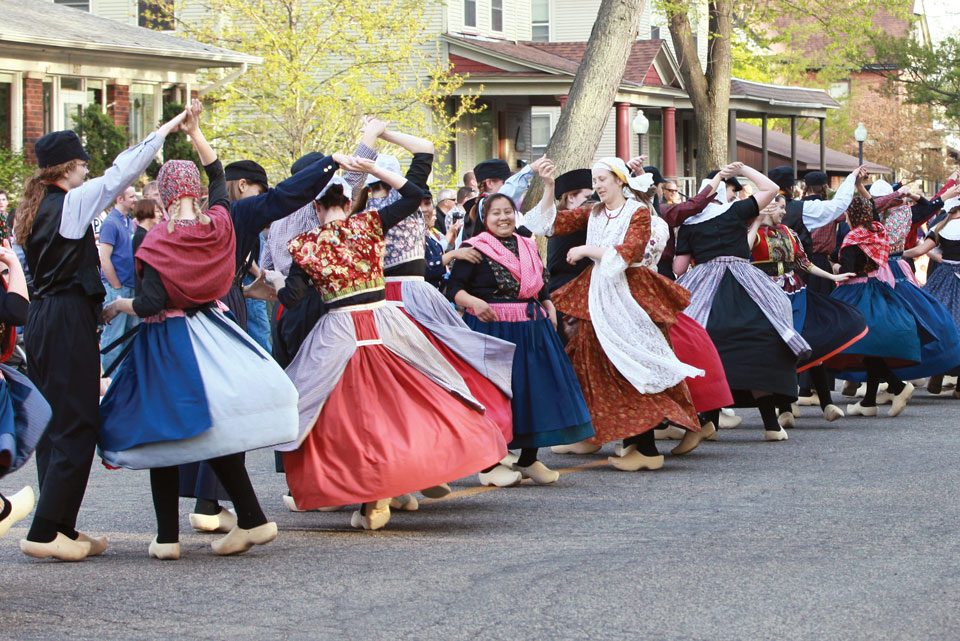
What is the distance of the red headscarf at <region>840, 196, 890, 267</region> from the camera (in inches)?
516

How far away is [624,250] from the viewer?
9539 mm

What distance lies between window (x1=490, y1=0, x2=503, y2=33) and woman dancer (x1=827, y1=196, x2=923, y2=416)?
77.5 ft

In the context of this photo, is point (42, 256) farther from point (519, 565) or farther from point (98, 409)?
point (519, 565)

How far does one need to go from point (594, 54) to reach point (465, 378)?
883 cm

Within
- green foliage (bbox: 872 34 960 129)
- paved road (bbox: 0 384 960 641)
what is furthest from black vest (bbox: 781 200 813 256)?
green foliage (bbox: 872 34 960 129)

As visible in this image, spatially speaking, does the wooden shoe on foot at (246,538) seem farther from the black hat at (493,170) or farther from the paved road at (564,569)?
the black hat at (493,170)

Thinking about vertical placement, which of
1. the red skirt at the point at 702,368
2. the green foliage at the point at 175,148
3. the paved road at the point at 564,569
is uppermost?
the green foliage at the point at 175,148

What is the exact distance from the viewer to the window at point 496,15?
118 feet

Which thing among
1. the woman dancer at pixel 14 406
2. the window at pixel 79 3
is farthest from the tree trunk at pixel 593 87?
the window at pixel 79 3

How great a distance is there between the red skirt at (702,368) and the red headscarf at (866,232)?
10.4 feet

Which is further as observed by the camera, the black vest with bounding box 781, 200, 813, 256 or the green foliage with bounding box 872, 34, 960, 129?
the green foliage with bounding box 872, 34, 960, 129

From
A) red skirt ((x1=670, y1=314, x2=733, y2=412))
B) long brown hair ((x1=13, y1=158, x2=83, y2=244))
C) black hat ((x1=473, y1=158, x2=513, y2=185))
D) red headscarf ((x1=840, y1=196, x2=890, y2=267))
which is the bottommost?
red skirt ((x1=670, y1=314, x2=733, y2=412))

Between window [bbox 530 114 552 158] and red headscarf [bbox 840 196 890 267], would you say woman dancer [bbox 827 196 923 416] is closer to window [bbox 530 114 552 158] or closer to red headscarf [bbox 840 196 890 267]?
red headscarf [bbox 840 196 890 267]

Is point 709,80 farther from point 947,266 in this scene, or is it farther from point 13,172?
point 947,266
